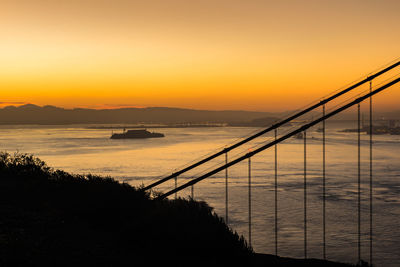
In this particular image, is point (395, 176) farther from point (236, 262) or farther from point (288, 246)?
point (236, 262)

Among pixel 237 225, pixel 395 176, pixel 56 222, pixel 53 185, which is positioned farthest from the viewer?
pixel 395 176

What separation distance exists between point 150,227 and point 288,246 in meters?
19.0

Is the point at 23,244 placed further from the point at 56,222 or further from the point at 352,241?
the point at 352,241

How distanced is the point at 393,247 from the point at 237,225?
421 inches

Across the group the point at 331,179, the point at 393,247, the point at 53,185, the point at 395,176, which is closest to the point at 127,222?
the point at 53,185

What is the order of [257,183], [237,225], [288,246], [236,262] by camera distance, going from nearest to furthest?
[236,262], [288,246], [237,225], [257,183]

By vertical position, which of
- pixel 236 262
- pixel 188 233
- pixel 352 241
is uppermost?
pixel 188 233

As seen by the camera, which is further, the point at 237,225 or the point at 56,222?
the point at 237,225

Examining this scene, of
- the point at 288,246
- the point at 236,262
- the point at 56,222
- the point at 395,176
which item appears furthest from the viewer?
the point at 395,176

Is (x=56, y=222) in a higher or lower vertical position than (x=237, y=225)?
higher

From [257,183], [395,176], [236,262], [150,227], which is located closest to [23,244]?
[150,227]

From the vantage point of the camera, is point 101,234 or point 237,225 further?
point 237,225

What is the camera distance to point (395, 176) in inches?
2309

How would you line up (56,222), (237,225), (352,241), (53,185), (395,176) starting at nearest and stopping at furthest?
(56,222) < (53,185) < (352,241) < (237,225) < (395,176)
